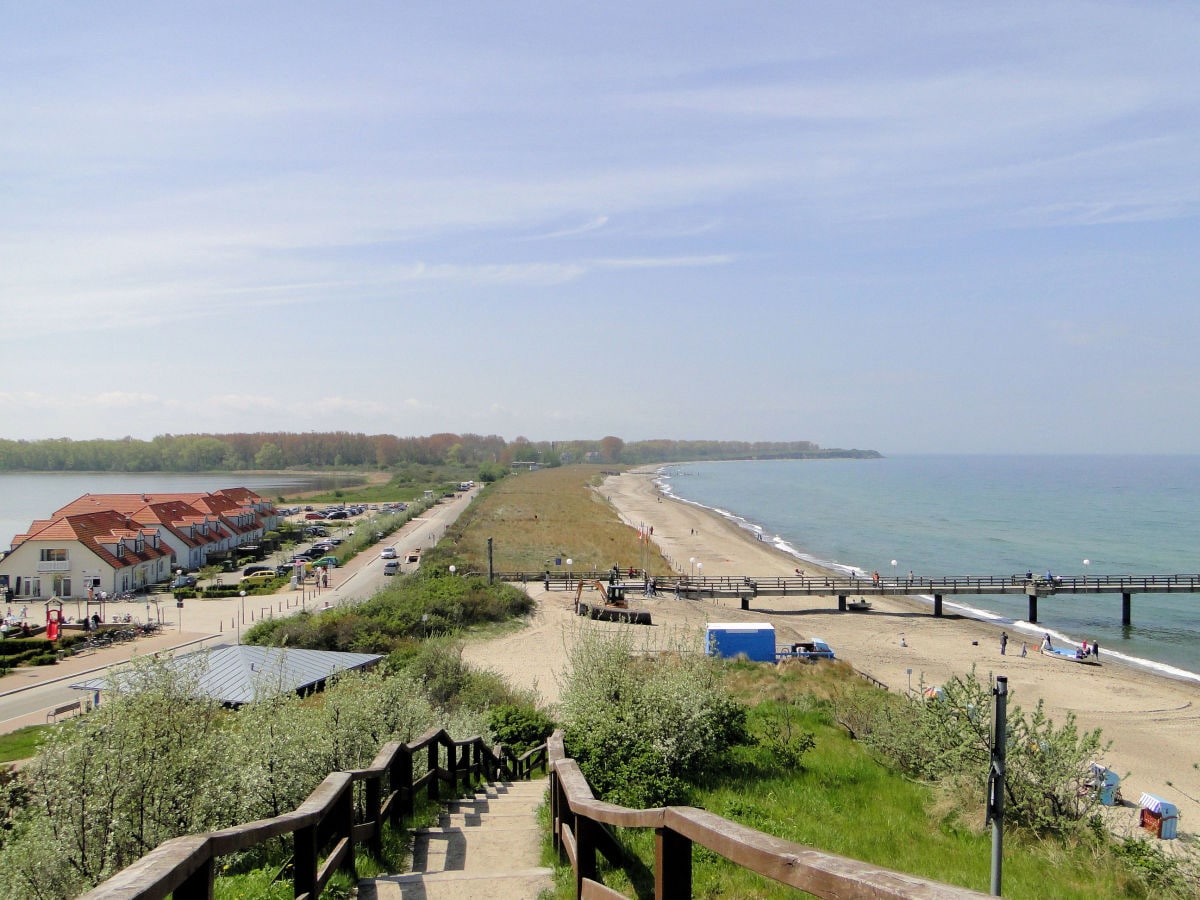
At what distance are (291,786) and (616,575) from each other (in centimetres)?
4139

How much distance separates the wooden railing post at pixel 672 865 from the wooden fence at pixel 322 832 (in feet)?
5.77

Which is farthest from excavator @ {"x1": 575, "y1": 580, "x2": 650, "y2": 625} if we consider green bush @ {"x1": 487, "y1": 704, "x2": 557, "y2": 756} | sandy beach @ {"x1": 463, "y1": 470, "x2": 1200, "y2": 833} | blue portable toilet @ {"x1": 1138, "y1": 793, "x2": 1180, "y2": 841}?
blue portable toilet @ {"x1": 1138, "y1": 793, "x2": 1180, "y2": 841}

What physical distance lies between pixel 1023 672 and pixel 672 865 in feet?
120

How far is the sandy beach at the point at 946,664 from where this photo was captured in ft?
79.5

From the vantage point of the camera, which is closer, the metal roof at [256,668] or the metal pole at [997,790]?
the metal pole at [997,790]

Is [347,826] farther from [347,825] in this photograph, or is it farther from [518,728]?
[518,728]

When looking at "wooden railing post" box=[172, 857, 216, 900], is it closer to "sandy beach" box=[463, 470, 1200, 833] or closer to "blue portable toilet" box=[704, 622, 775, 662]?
"sandy beach" box=[463, 470, 1200, 833]

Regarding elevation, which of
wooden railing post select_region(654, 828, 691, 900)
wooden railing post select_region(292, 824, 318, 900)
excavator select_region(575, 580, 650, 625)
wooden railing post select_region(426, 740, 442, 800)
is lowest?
excavator select_region(575, 580, 650, 625)

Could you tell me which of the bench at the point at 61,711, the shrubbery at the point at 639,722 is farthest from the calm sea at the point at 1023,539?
the bench at the point at 61,711

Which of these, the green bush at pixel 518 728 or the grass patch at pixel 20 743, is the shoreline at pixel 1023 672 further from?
the grass patch at pixel 20 743

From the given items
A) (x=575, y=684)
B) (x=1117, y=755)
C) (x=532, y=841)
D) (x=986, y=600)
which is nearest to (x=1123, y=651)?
(x=986, y=600)

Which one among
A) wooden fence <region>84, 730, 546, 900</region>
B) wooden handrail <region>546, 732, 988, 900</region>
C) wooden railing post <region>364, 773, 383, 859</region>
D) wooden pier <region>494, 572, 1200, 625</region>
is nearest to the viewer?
wooden handrail <region>546, 732, 988, 900</region>

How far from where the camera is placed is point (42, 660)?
30406 mm

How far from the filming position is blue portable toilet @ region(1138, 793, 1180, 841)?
17.4 meters
